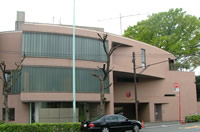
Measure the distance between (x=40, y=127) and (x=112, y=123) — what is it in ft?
16.6

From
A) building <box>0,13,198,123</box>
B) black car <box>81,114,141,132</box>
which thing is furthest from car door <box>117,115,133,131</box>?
building <box>0,13,198,123</box>

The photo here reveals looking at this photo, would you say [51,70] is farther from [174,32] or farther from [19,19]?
[174,32]

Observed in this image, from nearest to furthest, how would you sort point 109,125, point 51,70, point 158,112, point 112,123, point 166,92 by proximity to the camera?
point 109,125 < point 112,123 < point 51,70 < point 158,112 < point 166,92

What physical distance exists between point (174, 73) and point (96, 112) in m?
15.6

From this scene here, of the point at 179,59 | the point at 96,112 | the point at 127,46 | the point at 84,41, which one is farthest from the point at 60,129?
the point at 179,59

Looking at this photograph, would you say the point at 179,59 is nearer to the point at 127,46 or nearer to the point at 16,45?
the point at 127,46

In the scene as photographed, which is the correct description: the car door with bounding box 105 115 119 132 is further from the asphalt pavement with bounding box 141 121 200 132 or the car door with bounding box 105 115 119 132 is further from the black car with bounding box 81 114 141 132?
the asphalt pavement with bounding box 141 121 200 132

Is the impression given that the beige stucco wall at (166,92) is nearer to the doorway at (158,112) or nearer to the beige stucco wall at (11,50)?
the doorway at (158,112)

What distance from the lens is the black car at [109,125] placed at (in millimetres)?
18138

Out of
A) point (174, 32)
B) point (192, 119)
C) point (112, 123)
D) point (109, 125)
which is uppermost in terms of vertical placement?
point (174, 32)

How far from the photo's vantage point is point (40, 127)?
1892 cm

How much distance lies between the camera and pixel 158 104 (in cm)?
3656

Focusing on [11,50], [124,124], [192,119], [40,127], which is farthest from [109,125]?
[192,119]

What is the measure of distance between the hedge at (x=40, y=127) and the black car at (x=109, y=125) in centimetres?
120
